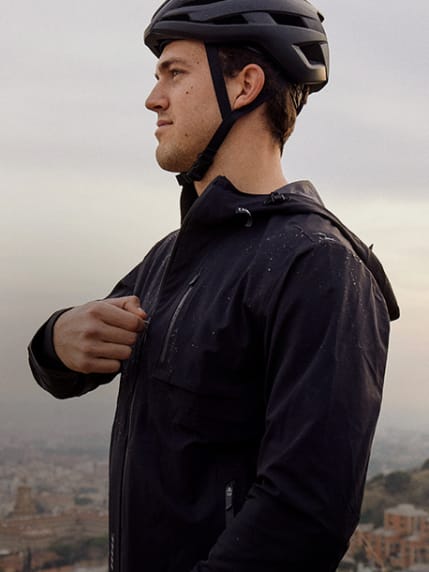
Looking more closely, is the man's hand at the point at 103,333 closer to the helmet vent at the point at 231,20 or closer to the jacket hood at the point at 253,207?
the jacket hood at the point at 253,207

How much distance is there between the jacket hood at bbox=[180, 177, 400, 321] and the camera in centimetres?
350

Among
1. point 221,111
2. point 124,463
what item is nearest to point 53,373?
point 124,463

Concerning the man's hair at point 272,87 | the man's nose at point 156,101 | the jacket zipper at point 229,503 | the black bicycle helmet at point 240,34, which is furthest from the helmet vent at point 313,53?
the jacket zipper at point 229,503

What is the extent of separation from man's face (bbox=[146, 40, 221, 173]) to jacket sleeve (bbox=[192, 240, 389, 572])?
2.68ft

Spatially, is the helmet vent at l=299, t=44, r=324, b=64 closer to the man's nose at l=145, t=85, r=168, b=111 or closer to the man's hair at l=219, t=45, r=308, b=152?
the man's hair at l=219, t=45, r=308, b=152

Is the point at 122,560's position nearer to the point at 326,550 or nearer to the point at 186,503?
the point at 186,503

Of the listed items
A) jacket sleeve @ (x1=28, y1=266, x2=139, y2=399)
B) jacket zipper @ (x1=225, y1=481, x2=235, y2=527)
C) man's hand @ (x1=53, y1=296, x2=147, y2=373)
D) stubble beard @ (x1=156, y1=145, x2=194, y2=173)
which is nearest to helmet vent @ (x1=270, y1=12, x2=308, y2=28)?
stubble beard @ (x1=156, y1=145, x2=194, y2=173)

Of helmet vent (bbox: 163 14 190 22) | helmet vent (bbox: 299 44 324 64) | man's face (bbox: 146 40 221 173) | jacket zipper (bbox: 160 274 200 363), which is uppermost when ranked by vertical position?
helmet vent (bbox: 163 14 190 22)

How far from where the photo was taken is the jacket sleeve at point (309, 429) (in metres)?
3.02

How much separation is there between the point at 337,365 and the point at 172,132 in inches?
47.9

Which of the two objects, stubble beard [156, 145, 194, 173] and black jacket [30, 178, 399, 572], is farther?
stubble beard [156, 145, 194, 173]

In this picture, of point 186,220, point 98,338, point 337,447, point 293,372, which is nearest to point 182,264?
point 186,220

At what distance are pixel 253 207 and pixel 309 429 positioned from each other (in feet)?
2.85

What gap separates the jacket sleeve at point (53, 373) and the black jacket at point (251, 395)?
1.54 feet
